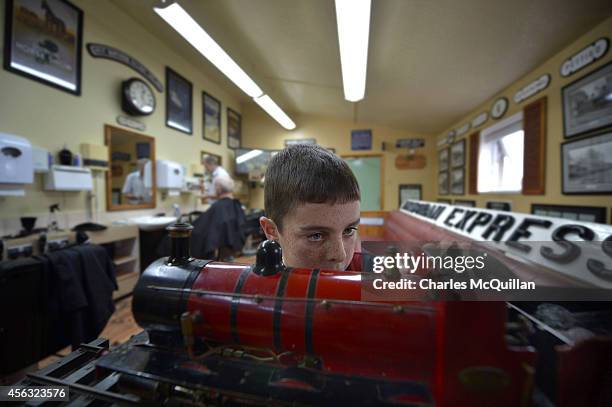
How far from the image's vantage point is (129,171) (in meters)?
3.23

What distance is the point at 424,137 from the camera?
5.47 m

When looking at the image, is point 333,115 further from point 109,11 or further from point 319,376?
point 319,376

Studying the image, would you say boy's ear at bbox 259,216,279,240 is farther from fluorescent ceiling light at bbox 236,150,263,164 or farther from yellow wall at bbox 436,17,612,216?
fluorescent ceiling light at bbox 236,150,263,164

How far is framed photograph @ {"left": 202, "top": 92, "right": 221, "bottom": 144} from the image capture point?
16.0ft

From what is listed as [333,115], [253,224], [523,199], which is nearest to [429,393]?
[523,199]

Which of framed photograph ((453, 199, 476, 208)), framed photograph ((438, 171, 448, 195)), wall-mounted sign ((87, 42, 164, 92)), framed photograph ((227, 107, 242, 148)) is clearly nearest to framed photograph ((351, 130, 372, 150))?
framed photograph ((438, 171, 448, 195))

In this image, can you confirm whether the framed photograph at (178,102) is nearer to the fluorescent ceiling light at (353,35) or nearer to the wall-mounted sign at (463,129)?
the fluorescent ceiling light at (353,35)

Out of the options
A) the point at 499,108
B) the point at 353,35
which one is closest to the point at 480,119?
the point at 499,108

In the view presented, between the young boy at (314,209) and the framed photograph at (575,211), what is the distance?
7.45ft

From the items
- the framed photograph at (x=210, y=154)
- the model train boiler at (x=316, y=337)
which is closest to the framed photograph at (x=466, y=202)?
Answer: the model train boiler at (x=316, y=337)

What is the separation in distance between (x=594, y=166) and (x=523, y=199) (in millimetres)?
893

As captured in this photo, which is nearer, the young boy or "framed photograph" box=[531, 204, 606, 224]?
the young boy

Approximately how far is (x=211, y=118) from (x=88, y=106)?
2539 mm

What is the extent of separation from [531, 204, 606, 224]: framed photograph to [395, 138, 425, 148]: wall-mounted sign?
3.32 metres
